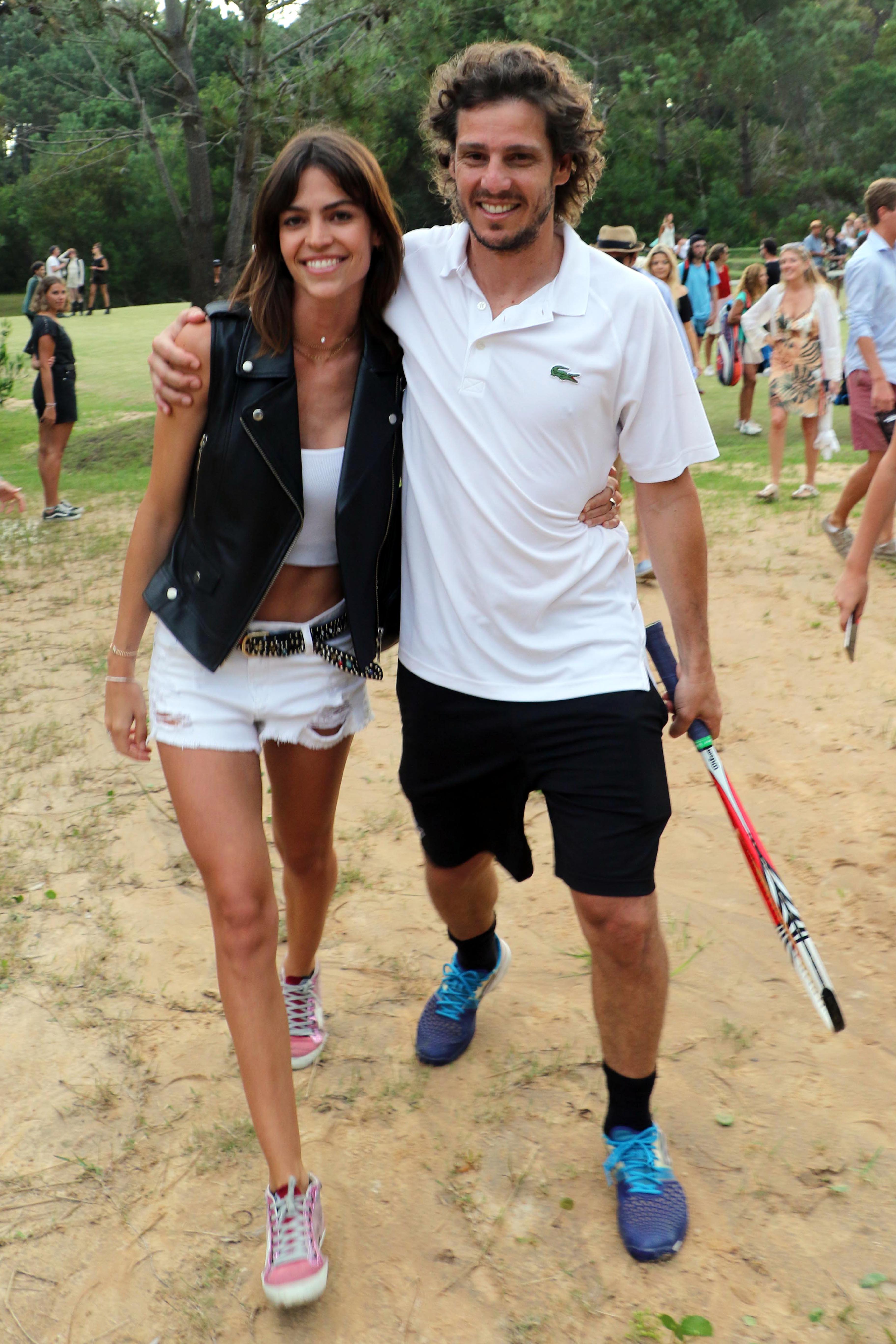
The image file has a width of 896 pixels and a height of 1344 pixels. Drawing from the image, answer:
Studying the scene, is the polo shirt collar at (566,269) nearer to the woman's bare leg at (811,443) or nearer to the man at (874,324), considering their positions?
the man at (874,324)

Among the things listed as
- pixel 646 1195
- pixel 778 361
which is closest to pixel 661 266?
pixel 778 361

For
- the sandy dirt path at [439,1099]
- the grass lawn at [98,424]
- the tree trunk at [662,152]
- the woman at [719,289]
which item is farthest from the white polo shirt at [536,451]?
the tree trunk at [662,152]

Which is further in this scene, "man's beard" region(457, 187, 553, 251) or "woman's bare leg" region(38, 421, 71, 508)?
"woman's bare leg" region(38, 421, 71, 508)

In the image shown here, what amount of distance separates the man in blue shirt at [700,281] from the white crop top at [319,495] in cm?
1483

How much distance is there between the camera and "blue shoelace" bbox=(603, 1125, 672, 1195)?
2.66 meters

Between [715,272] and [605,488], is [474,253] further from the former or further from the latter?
[715,272]

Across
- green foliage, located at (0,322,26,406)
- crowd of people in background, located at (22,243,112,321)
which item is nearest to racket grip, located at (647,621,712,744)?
green foliage, located at (0,322,26,406)

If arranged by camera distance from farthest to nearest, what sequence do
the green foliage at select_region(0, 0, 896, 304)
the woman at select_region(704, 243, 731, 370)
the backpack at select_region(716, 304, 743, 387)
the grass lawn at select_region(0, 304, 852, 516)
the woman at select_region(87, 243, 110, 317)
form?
the woman at select_region(87, 243, 110, 317), the green foliage at select_region(0, 0, 896, 304), the woman at select_region(704, 243, 731, 370), the backpack at select_region(716, 304, 743, 387), the grass lawn at select_region(0, 304, 852, 516)

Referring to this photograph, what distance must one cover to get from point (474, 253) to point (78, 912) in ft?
8.58

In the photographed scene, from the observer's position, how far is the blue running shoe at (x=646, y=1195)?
2572 mm

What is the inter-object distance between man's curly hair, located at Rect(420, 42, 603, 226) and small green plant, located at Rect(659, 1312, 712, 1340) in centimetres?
233

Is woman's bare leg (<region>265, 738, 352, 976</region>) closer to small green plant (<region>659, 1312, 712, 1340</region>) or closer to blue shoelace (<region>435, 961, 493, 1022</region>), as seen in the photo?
blue shoelace (<region>435, 961, 493, 1022</region>)

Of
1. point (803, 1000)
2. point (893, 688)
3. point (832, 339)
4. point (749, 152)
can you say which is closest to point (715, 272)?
point (832, 339)

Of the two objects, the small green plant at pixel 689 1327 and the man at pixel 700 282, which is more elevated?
the man at pixel 700 282
